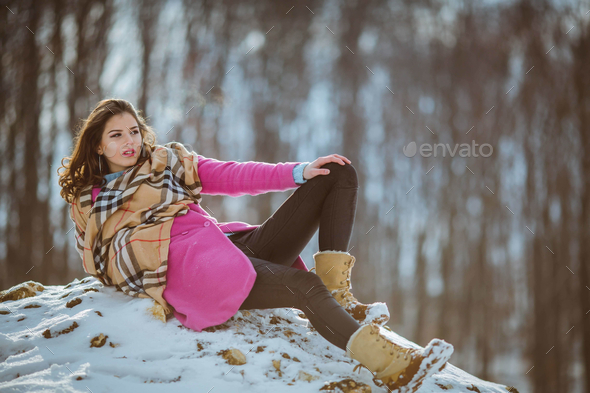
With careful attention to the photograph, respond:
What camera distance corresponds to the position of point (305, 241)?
1658 millimetres

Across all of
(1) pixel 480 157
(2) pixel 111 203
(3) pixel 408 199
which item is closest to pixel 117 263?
(2) pixel 111 203

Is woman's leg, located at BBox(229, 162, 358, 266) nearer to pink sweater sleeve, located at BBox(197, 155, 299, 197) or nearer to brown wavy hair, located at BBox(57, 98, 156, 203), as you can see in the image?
pink sweater sleeve, located at BBox(197, 155, 299, 197)

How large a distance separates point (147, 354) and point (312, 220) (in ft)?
2.67

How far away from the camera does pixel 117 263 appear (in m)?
1.44

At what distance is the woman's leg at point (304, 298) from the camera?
1.24 meters

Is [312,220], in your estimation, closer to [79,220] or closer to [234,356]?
[234,356]

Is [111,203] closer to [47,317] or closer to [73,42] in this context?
[47,317]

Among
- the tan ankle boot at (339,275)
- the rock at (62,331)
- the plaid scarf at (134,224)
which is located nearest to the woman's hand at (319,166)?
the tan ankle boot at (339,275)

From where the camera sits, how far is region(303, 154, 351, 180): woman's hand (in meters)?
1.51

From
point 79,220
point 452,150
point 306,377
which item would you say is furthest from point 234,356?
point 452,150

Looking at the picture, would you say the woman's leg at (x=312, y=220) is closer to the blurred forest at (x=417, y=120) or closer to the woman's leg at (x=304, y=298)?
the woman's leg at (x=304, y=298)

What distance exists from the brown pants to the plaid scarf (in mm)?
348

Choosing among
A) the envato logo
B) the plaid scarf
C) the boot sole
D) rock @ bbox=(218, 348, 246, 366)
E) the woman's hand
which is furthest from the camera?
→ the envato logo

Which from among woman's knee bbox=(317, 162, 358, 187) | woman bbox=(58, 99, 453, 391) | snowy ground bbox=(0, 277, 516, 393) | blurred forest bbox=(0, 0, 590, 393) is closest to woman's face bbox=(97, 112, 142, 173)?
woman bbox=(58, 99, 453, 391)
